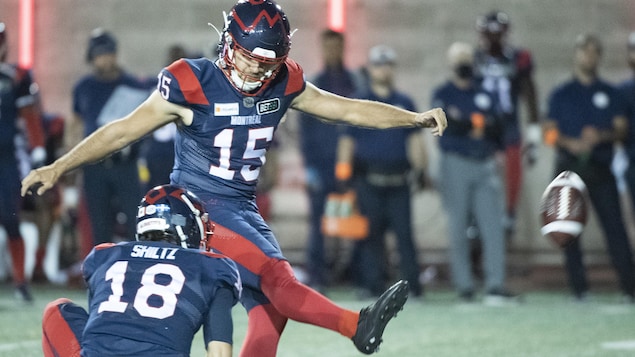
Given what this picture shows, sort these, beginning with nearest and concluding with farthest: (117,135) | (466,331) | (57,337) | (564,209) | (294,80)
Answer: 1. (57,337)
2. (117,135)
3. (294,80)
4. (564,209)
5. (466,331)

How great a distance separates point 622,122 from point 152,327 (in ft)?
20.9

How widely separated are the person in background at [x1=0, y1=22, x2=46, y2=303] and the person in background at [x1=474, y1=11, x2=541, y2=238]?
133 inches

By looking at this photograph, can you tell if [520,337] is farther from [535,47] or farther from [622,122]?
[535,47]

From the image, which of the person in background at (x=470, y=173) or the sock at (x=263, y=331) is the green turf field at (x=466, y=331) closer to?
the person in background at (x=470, y=173)

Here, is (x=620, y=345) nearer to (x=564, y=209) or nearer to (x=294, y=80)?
(x=564, y=209)

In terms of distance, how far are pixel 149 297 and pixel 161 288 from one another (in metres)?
0.05

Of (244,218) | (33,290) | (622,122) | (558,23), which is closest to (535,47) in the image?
(558,23)

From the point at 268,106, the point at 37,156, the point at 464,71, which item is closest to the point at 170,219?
the point at 268,106

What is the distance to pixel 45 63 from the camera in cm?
1196

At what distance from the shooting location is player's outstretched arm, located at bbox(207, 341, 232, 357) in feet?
13.0

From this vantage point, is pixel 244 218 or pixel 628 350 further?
pixel 628 350

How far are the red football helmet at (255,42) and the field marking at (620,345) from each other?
2888 millimetres

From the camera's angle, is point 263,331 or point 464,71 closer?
point 263,331

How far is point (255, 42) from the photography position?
15.5ft
